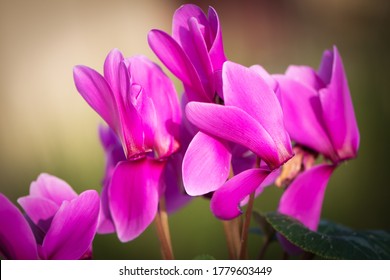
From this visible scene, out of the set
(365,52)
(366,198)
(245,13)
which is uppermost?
(245,13)

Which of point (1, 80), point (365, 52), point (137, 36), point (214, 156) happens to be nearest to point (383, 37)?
point (365, 52)

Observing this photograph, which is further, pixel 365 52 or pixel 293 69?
pixel 365 52

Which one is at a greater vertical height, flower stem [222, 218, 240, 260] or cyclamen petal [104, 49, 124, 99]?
cyclamen petal [104, 49, 124, 99]

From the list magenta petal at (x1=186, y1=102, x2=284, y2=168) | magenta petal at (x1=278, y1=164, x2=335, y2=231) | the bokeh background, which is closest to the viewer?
magenta petal at (x1=186, y1=102, x2=284, y2=168)

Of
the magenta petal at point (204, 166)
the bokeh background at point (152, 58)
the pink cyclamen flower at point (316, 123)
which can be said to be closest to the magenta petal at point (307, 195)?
the pink cyclamen flower at point (316, 123)

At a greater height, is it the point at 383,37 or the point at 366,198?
the point at 383,37

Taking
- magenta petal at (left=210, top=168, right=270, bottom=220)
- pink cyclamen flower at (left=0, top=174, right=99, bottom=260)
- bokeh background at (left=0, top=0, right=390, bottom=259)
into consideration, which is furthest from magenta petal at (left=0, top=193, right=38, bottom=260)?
bokeh background at (left=0, top=0, right=390, bottom=259)

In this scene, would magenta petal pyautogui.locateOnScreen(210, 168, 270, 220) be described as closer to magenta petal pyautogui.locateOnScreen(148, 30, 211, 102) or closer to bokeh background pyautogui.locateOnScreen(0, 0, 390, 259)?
magenta petal pyautogui.locateOnScreen(148, 30, 211, 102)
